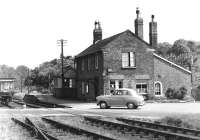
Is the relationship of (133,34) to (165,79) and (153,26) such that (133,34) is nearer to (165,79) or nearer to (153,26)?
(153,26)

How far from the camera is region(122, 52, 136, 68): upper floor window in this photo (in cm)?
4216

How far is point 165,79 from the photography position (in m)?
43.9

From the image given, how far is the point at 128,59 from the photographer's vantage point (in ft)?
139

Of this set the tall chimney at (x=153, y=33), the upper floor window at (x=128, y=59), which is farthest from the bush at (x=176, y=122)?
the tall chimney at (x=153, y=33)

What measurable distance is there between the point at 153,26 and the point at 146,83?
22.1ft

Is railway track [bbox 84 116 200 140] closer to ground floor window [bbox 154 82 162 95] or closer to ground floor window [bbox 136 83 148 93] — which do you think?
ground floor window [bbox 136 83 148 93]

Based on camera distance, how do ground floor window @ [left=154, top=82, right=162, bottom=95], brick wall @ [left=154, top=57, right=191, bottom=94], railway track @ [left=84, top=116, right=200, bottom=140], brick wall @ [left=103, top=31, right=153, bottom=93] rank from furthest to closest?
1. brick wall @ [left=154, top=57, right=191, bottom=94]
2. ground floor window @ [left=154, top=82, right=162, bottom=95]
3. brick wall @ [left=103, top=31, right=153, bottom=93]
4. railway track @ [left=84, top=116, right=200, bottom=140]

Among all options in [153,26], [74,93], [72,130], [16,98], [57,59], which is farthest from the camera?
[57,59]

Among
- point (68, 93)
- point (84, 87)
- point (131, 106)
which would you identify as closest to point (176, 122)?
point (131, 106)

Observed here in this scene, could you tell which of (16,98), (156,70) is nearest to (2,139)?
(156,70)

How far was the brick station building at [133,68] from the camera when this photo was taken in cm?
4141

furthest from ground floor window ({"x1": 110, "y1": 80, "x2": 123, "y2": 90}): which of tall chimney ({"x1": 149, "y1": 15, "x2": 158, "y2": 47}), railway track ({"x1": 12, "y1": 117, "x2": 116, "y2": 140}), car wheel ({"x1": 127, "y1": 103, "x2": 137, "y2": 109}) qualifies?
railway track ({"x1": 12, "y1": 117, "x2": 116, "y2": 140})

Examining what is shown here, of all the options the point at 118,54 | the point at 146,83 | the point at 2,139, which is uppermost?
the point at 118,54

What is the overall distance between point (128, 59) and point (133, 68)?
111cm
